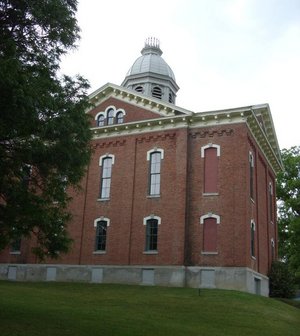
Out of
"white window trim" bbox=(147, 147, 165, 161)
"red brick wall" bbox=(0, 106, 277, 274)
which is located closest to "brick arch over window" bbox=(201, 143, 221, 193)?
"red brick wall" bbox=(0, 106, 277, 274)

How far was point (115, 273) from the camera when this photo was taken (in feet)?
96.0

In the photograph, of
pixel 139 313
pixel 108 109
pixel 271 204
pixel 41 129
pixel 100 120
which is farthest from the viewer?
pixel 271 204

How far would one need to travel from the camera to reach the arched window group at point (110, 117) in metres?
32.8

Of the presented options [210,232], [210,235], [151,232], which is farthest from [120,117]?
[210,235]

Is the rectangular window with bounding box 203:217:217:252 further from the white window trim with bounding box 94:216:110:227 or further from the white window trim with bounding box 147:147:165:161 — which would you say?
the white window trim with bounding box 94:216:110:227

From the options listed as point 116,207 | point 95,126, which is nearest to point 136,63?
point 95,126

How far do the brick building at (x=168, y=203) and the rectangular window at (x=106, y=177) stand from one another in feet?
0.25

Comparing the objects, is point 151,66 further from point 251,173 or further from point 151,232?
point 151,232

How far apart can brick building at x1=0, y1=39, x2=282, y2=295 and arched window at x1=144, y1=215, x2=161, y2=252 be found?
0.06 metres

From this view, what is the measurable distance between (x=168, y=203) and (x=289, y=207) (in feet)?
65.1

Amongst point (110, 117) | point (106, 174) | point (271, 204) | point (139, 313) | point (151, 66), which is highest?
point (151, 66)

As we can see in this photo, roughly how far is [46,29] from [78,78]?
211 centimetres

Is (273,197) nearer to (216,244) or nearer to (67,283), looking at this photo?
(216,244)

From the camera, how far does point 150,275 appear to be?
92.6ft
